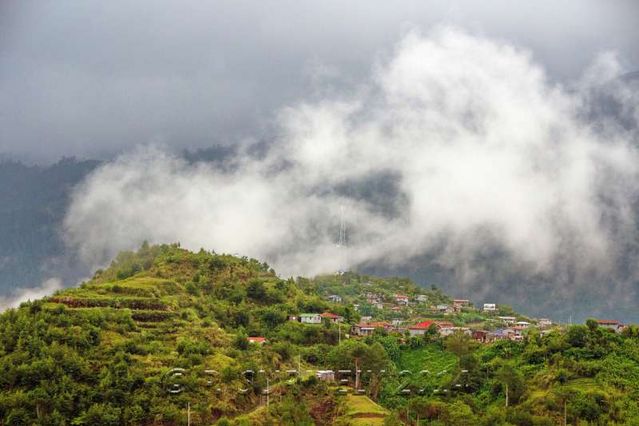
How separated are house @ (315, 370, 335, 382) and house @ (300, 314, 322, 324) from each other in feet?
39.0

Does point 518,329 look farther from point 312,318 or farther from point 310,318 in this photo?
point 310,318

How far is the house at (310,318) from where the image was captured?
5525cm

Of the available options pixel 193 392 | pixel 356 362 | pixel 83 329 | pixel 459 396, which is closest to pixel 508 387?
pixel 459 396

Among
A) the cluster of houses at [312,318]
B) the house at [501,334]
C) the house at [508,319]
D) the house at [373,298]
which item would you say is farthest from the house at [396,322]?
the house at [508,319]

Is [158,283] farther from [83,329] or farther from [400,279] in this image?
[400,279]

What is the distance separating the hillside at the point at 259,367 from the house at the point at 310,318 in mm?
94

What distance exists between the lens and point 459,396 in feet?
133

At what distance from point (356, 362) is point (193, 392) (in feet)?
33.2

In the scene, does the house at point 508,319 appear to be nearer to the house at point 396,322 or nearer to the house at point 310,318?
the house at point 396,322

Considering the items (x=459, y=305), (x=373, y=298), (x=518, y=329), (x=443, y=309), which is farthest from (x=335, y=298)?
(x=518, y=329)

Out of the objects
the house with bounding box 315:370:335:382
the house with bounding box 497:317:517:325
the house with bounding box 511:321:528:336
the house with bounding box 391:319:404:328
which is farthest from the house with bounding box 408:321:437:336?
the house with bounding box 315:370:335:382

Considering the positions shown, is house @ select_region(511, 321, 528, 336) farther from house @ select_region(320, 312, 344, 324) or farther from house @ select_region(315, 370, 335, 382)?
house @ select_region(315, 370, 335, 382)

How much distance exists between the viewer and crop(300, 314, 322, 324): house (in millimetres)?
55250

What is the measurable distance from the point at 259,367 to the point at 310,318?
1527 centimetres
